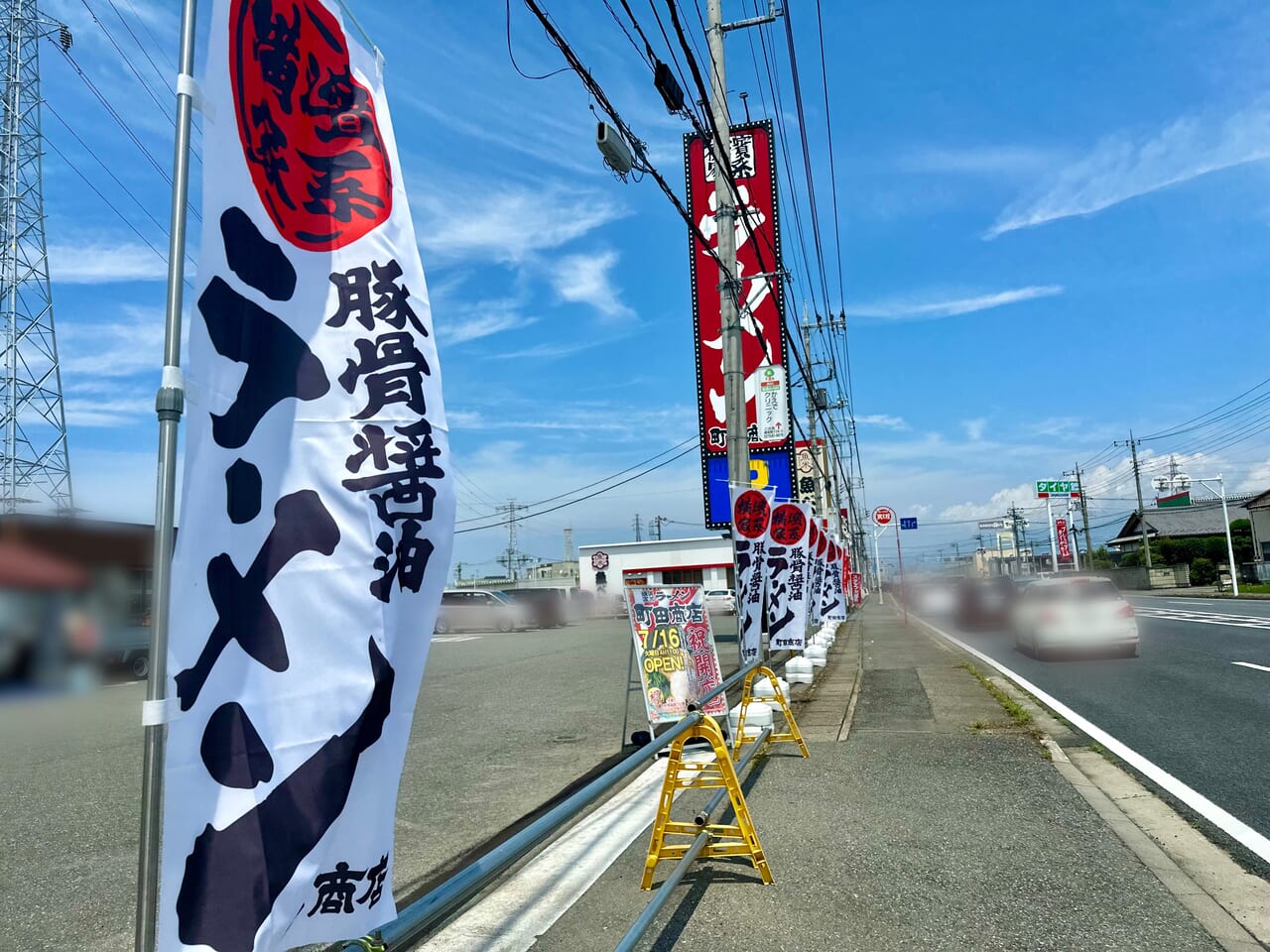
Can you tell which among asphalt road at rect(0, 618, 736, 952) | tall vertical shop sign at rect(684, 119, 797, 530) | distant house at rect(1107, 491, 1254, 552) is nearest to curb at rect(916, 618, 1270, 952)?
asphalt road at rect(0, 618, 736, 952)

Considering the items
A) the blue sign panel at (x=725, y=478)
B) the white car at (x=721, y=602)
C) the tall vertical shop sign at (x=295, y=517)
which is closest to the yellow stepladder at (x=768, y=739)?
the tall vertical shop sign at (x=295, y=517)

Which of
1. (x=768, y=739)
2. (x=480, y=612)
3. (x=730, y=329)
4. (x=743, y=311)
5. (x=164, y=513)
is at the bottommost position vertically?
(x=768, y=739)

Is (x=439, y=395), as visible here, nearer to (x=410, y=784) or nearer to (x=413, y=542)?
(x=413, y=542)

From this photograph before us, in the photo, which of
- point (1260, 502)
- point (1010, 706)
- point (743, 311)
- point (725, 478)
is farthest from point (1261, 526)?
point (1010, 706)

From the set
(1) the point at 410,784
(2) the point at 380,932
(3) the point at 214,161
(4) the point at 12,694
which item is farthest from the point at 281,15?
(1) the point at 410,784

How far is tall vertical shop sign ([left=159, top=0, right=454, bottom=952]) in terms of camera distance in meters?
1.62

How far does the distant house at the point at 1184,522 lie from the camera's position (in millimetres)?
59750

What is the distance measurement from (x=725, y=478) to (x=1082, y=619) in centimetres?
879

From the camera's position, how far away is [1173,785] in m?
5.94

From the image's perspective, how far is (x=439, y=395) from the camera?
2189 mm

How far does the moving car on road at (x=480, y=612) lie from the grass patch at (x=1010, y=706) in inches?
872

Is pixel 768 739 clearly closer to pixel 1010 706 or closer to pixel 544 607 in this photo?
pixel 1010 706

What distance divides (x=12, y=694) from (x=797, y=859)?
395cm

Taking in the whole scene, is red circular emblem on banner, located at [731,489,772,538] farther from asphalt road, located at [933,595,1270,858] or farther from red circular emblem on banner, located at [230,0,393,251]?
red circular emblem on banner, located at [230,0,393,251]
